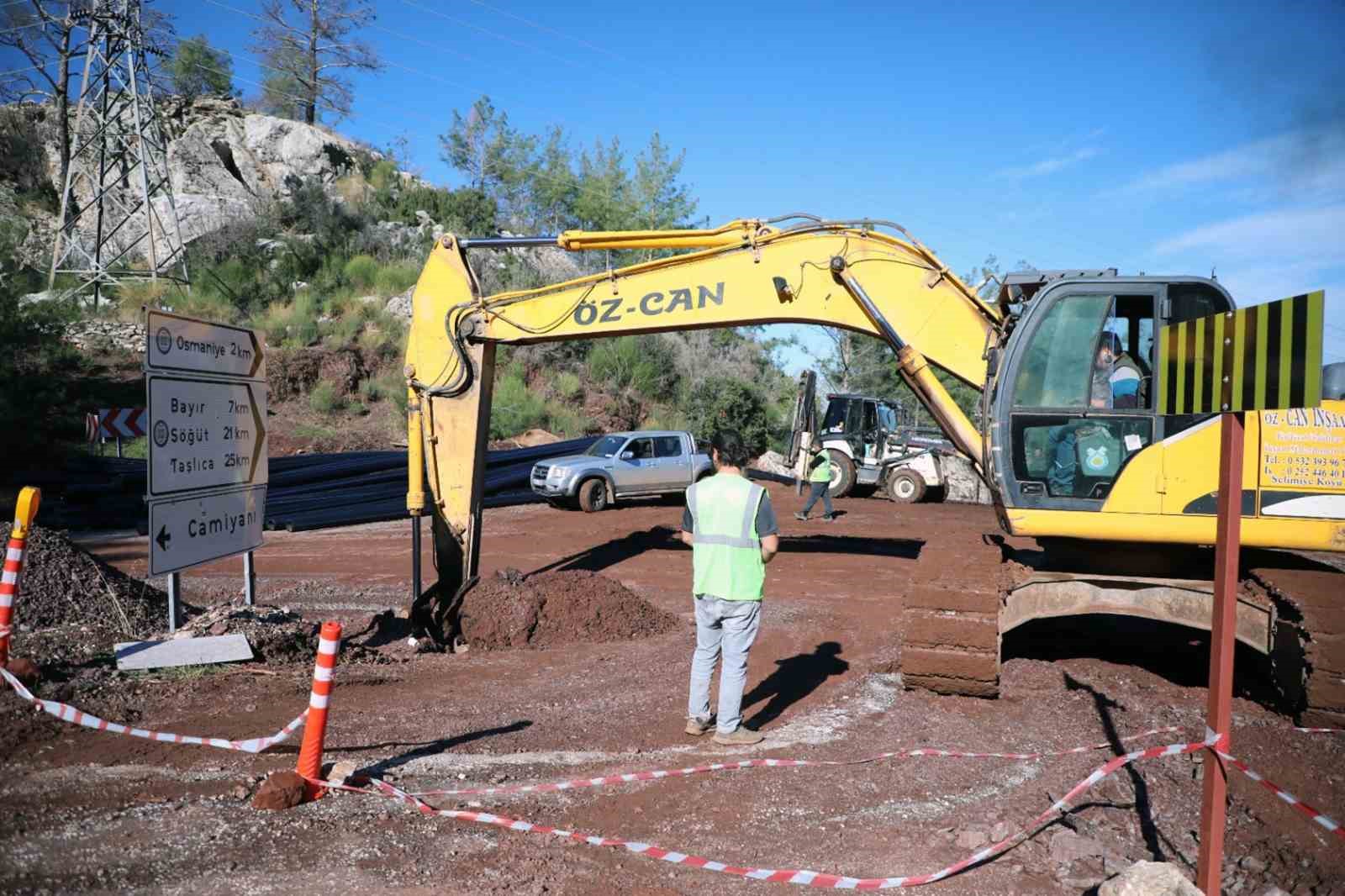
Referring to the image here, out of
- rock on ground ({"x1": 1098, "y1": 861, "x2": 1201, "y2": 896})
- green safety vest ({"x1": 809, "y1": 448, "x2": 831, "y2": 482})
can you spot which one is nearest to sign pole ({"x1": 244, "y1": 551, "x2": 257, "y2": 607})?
rock on ground ({"x1": 1098, "y1": 861, "x2": 1201, "y2": 896})

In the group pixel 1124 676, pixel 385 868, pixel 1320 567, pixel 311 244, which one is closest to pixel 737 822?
pixel 385 868

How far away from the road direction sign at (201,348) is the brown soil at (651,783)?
2.42 m

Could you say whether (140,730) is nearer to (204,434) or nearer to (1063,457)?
(204,434)

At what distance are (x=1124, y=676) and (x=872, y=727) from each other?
2742 millimetres

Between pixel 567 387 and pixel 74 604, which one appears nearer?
pixel 74 604

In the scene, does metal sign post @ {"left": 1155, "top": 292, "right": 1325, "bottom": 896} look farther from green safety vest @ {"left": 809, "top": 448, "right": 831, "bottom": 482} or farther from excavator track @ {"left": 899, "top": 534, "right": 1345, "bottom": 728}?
green safety vest @ {"left": 809, "top": 448, "right": 831, "bottom": 482}

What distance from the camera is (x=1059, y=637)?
33.1ft

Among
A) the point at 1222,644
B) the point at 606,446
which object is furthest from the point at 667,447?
the point at 1222,644

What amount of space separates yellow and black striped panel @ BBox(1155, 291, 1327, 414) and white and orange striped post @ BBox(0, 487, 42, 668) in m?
7.00

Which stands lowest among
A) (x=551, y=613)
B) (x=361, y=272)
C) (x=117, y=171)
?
(x=551, y=613)

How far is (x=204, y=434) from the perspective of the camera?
27.5ft

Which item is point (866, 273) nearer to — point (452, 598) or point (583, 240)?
point (583, 240)

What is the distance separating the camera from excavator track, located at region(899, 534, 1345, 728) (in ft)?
22.4

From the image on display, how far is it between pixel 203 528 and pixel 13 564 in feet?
4.74
